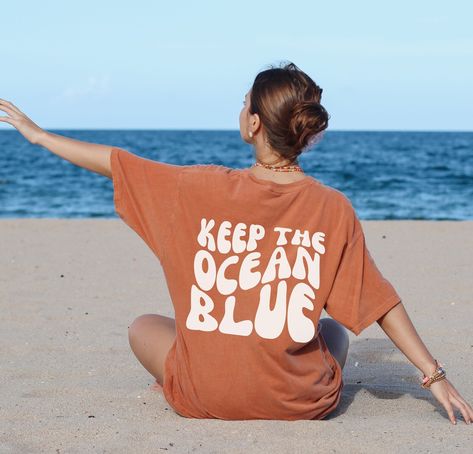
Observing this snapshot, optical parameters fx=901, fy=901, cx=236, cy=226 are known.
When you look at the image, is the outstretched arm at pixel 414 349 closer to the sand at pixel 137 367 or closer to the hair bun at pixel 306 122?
the sand at pixel 137 367

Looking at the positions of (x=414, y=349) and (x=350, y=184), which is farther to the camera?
(x=350, y=184)

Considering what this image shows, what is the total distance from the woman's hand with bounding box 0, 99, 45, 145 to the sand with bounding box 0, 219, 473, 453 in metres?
1.09

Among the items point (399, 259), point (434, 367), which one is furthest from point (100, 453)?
point (399, 259)

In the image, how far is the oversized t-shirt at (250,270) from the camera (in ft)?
10.5

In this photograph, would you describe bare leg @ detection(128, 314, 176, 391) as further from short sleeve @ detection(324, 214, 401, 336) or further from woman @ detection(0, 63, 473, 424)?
short sleeve @ detection(324, 214, 401, 336)

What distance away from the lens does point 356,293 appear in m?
3.28

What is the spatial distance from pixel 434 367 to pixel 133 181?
4.27 feet

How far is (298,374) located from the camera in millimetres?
3314

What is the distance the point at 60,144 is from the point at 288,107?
83cm

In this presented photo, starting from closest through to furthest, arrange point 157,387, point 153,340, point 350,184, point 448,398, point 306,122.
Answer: point 306,122 < point 448,398 < point 153,340 < point 157,387 < point 350,184

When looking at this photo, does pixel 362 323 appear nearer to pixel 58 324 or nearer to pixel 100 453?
pixel 100 453

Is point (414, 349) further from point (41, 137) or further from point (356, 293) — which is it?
point (41, 137)

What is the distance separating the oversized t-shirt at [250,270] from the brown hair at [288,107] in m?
0.17

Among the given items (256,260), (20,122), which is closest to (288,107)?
(256,260)
